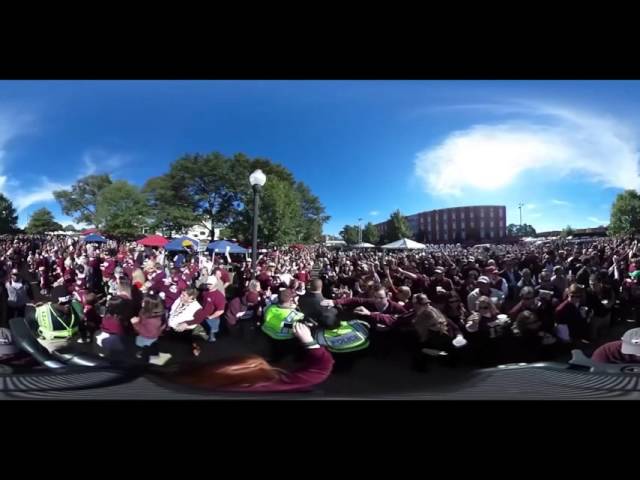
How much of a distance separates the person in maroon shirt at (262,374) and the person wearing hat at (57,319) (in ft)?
3.53

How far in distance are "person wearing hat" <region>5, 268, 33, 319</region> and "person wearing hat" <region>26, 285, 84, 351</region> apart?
0.08 metres

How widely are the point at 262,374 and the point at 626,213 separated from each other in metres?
3.70

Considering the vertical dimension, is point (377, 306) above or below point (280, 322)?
above

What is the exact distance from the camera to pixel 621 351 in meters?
2.56

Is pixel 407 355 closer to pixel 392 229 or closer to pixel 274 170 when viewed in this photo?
pixel 392 229

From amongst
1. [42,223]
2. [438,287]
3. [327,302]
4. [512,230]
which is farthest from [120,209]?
[512,230]

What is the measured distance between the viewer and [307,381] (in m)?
2.49

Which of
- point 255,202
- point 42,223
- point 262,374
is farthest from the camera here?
point 42,223

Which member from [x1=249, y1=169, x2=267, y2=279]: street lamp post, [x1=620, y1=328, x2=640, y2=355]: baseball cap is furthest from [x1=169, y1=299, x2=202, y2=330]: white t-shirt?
[x1=620, y1=328, x2=640, y2=355]: baseball cap

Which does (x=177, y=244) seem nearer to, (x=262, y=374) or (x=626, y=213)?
(x=262, y=374)

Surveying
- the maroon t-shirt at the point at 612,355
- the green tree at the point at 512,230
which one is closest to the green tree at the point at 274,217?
the green tree at the point at 512,230

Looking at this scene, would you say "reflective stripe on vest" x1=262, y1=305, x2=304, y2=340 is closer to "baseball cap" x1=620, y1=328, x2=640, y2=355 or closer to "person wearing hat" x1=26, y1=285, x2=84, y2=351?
"person wearing hat" x1=26, y1=285, x2=84, y2=351

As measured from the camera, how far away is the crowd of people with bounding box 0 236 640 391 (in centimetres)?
252

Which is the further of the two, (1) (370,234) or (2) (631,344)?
(1) (370,234)
